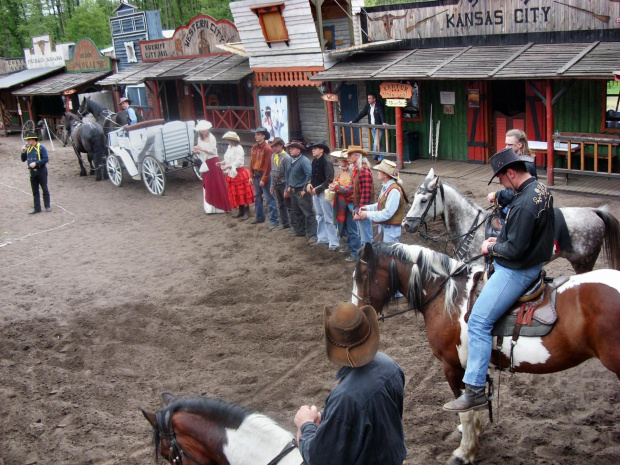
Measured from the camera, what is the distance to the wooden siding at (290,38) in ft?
49.0

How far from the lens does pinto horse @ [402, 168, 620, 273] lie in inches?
251

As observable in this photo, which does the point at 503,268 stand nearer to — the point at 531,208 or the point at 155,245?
the point at 531,208

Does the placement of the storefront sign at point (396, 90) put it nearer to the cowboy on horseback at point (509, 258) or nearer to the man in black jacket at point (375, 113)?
the man in black jacket at point (375, 113)

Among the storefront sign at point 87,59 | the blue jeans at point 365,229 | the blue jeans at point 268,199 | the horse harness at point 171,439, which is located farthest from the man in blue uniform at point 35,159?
the storefront sign at point 87,59

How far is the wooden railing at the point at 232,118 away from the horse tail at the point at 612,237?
46.4ft

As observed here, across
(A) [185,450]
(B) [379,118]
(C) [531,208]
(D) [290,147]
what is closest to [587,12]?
(B) [379,118]

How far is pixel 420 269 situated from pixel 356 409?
2.34 metres

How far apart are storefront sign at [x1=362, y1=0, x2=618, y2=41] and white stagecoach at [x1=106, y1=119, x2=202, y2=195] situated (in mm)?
5598

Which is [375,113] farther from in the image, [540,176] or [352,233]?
[352,233]

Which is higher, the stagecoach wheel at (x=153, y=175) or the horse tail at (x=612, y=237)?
the horse tail at (x=612, y=237)

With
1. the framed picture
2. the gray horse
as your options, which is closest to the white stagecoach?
the gray horse

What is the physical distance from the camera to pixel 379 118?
1437 cm

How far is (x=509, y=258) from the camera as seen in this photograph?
4344 mm

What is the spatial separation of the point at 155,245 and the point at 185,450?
8494mm
